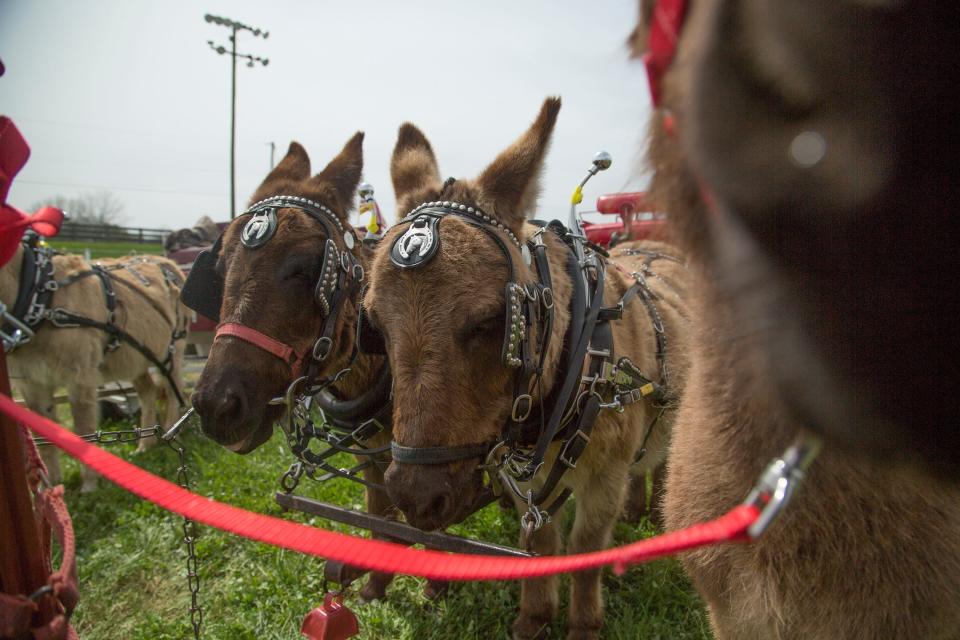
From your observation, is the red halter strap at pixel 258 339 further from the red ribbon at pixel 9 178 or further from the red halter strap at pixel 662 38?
the red halter strap at pixel 662 38

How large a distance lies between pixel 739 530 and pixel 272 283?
8.35ft

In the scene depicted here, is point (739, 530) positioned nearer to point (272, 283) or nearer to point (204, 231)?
point (272, 283)

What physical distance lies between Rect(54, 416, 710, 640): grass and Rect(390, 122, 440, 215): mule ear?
2.55m

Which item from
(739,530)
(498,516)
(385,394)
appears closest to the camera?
(739,530)

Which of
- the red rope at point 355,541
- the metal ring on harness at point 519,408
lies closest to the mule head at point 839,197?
the red rope at point 355,541

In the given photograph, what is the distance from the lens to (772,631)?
1.51 m

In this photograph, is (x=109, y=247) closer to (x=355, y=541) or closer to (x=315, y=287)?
(x=315, y=287)

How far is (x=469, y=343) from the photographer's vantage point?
2.09 m

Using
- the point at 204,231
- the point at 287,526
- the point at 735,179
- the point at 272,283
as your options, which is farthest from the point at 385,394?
the point at 204,231

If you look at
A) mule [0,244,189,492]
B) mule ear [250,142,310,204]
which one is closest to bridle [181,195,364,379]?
mule ear [250,142,310,204]

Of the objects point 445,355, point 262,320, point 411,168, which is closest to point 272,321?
point 262,320

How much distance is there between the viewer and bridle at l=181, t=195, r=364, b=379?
2818 mm

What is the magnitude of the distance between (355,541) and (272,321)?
183cm

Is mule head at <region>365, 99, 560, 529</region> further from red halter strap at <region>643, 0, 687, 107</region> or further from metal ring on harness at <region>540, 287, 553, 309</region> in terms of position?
red halter strap at <region>643, 0, 687, 107</region>
